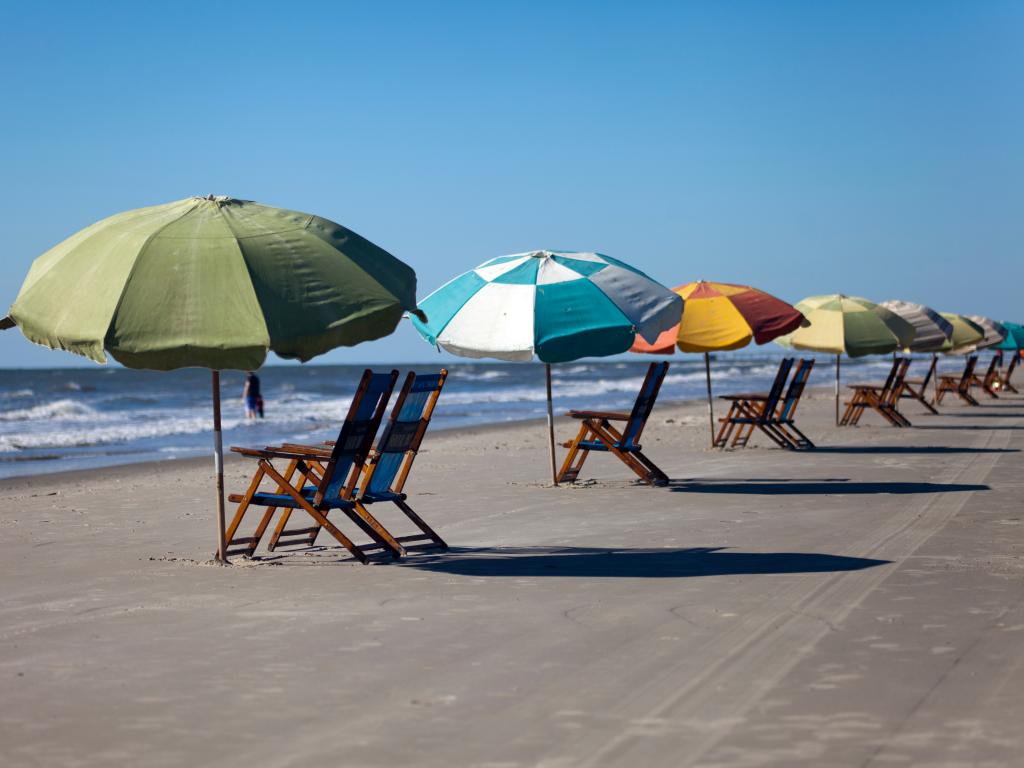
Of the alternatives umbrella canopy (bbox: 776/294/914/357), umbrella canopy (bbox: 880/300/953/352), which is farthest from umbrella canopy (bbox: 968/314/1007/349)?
umbrella canopy (bbox: 776/294/914/357)

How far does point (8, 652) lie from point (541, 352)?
18.3ft

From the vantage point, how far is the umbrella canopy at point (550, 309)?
10477mm

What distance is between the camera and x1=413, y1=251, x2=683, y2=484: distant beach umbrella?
1048 cm

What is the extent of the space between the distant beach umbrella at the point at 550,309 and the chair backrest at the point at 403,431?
2.17m

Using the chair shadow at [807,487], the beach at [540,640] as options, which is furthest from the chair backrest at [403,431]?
the chair shadow at [807,487]

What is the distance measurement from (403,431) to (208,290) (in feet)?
5.68

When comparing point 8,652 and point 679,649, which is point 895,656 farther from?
point 8,652

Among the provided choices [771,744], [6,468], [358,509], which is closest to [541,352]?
[358,509]

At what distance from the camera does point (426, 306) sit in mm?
11766

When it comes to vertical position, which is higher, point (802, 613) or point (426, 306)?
point (426, 306)

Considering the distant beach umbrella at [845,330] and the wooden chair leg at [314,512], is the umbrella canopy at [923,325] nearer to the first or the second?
the distant beach umbrella at [845,330]

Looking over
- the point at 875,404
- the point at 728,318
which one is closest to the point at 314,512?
the point at 728,318

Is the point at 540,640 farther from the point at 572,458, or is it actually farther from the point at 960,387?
the point at 960,387

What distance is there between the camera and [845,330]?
62.9ft
